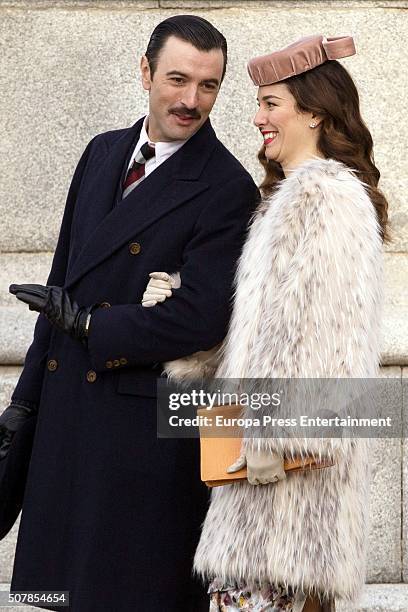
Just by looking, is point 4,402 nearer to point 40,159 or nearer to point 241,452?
point 40,159

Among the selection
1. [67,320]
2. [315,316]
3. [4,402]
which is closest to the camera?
[315,316]

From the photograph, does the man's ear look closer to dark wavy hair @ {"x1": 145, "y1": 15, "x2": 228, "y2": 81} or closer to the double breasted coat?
dark wavy hair @ {"x1": 145, "y1": 15, "x2": 228, "y2": 81}

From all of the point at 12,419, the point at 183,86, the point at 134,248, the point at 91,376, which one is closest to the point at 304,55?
the point at 183,86

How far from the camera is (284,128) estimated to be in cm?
313

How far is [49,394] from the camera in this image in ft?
11.0

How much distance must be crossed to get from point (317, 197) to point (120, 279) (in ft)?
2.14

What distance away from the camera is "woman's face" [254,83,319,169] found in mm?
3127

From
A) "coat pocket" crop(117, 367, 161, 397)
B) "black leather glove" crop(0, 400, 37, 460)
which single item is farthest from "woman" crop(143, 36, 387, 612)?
"black leather glove" crop(0, 400, 37, 460)

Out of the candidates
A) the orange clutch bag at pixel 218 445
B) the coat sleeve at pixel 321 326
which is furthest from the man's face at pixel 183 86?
the orange clutch bag at pixel 218 445

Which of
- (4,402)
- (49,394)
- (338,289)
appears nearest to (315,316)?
(338,289)

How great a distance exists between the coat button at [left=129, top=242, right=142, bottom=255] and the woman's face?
443 millimetres

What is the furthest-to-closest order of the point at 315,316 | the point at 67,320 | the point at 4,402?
A: 1. the point at 4,402
2. the point at 67,320
3. the point at 315,316

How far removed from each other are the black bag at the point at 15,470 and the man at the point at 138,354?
0.11 meters

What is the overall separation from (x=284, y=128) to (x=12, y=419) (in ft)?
3.90
